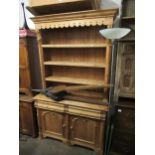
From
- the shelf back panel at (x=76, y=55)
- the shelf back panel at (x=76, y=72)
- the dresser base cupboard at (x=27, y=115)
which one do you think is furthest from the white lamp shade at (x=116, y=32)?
the dresser base cupboard at (x=27, y=115)

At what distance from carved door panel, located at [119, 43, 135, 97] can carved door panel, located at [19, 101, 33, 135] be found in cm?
141

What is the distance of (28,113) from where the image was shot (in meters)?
2.10

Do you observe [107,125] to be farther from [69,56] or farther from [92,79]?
[69,56]

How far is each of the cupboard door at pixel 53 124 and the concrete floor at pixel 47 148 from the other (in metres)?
0.12

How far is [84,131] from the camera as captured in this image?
1870 mm

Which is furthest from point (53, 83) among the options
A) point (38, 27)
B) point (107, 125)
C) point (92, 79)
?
point (107, 125)

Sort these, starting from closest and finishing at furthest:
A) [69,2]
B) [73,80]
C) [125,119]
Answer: [69,2], [125,119], [73,80]

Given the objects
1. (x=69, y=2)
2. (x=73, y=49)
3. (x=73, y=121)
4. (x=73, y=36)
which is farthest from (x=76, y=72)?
(x=69, y=2)

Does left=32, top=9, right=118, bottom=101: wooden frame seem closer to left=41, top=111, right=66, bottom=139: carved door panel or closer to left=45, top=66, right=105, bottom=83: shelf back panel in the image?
left=45, top=66, right=105, bottom=83: shelf back panel

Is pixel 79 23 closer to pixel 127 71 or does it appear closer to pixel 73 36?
pixel 73 36

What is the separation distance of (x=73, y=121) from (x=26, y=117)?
2.65 ft

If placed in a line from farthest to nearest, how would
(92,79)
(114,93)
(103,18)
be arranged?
(92,79), (114,93), (103,18)

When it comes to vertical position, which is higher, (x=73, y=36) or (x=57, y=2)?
(x=57, y=2)
